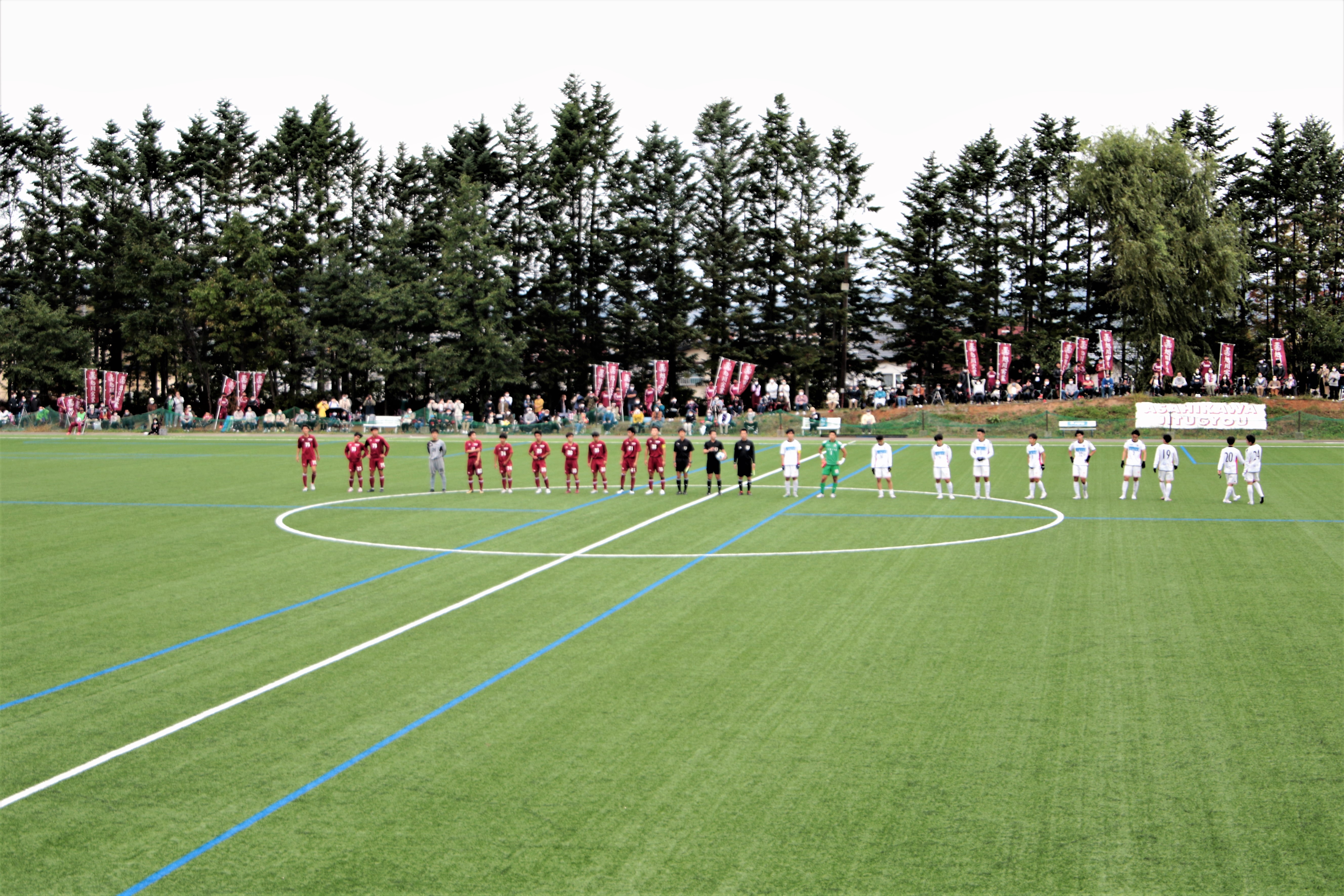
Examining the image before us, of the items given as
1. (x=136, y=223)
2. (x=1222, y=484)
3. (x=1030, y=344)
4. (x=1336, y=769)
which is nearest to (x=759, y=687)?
(x=1336, y=769)

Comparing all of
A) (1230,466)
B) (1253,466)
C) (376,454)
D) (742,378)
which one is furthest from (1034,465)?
(742,378)

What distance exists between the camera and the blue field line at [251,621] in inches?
445

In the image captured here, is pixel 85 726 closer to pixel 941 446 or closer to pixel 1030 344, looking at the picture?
pixel 941 446

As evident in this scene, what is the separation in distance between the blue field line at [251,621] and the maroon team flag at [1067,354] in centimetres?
5257

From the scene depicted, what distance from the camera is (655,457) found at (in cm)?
3031

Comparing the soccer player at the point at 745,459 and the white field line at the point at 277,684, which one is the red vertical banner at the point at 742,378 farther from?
the white field line at the point at 277,684

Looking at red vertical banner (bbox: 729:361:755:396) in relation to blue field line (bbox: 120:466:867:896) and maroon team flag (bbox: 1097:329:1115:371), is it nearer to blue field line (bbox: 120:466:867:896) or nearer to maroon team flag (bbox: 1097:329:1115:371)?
maroon team flag (bbox: 1097:329:1115:371)

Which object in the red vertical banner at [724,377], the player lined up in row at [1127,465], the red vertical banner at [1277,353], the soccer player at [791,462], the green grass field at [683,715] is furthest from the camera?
the red vertical banner at [724,377]

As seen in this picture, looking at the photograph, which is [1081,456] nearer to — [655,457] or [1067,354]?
[655,457]

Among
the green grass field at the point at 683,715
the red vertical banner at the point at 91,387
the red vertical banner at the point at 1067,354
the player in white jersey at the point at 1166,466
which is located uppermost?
the red vertical banner at the point at 1067,354

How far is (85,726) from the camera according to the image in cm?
1008

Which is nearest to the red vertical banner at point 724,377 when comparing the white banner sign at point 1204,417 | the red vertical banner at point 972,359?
the red vertical banner at point 972,359

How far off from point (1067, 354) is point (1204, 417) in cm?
1249

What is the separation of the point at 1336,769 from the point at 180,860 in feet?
27.6
